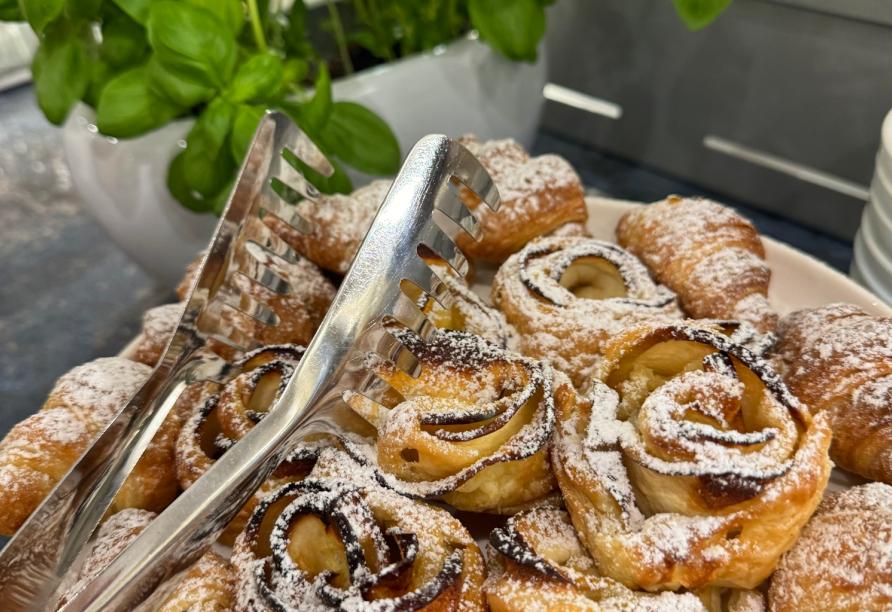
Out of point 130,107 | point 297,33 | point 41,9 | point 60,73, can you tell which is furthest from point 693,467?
point 297,33

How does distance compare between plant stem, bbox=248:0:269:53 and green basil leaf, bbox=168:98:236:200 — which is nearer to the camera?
green basil leaf, bbox=168:98:236:200

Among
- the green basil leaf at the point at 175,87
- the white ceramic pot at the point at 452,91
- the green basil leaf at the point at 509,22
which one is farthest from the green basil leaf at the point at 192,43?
the green basil leaf at the point at 509,22

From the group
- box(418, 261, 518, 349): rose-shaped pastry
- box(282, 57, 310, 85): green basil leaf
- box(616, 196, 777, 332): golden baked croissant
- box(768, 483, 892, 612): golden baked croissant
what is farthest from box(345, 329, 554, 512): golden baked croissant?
box(282, 57, 310, 85): green basil leaf

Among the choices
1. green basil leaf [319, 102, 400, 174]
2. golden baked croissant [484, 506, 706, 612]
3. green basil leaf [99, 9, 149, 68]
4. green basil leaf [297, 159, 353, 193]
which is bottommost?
golden baked croissant [484, 506, 706, 612]

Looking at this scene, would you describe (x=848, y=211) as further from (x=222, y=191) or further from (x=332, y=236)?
(x=222, y=191)

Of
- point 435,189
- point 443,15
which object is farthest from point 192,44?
point 443,15

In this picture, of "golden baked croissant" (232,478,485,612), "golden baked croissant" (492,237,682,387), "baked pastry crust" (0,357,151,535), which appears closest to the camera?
"golden baked croissant" (232,478,485,612)

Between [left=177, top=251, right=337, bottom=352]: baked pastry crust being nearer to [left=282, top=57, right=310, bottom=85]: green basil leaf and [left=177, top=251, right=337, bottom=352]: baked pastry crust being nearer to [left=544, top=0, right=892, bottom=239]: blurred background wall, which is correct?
[left=282, top=57, right=310, bottom=85]: green basil leaf
